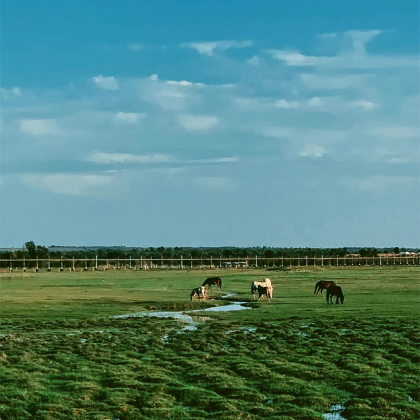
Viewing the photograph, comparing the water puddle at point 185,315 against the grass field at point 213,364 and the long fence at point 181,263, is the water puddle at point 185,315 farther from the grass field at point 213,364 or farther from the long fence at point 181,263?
the long fence at point 181,263

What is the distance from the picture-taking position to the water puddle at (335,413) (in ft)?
45.6

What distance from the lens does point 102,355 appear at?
20906 millimetres

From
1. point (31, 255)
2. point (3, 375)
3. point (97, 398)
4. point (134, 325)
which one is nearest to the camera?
point (97, 398)

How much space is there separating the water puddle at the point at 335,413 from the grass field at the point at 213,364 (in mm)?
63

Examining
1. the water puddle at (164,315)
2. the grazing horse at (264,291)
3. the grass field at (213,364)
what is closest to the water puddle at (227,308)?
the grass field at (213,364)

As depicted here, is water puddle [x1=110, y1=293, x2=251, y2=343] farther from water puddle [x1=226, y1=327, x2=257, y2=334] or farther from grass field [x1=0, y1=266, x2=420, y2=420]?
grass field [x1=0, y1=266, x2=420, y2=420]

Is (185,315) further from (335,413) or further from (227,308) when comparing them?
(335,413)

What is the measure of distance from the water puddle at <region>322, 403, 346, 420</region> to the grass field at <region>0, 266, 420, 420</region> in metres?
0.06

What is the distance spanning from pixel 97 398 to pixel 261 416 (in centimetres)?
376

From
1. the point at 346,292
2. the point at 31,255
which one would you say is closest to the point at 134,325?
the point at 346,292

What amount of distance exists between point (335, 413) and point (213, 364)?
5.72 metres

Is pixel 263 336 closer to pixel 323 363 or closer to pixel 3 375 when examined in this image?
pixel 323 363

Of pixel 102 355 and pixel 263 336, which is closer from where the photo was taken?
pixel 102 355

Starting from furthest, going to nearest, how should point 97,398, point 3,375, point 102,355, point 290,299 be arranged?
point 290,299, point 102,355, point 3,375, point 97,398
